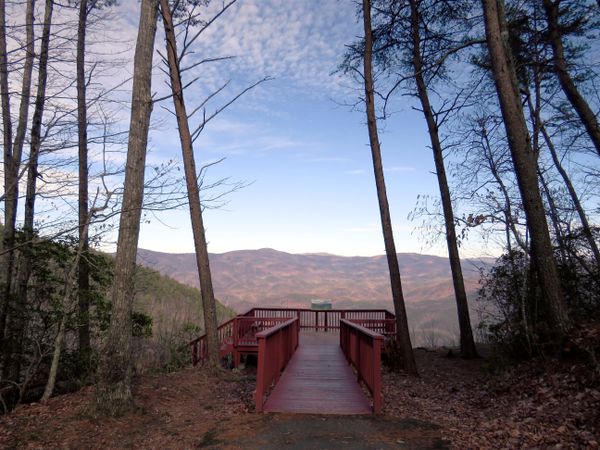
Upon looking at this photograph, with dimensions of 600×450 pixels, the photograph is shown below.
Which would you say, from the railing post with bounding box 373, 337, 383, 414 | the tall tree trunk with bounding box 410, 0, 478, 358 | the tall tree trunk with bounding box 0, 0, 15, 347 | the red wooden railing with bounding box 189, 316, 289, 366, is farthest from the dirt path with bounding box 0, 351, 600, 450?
the tall tree trunk with bounding box 410, 0, 478, 358

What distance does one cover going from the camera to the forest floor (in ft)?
15.1

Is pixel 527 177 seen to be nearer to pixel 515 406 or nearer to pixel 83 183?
pixel 515 406

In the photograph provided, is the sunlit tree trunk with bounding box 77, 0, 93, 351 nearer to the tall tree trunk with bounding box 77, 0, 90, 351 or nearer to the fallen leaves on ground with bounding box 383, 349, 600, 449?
the tall tree trunk with bounding box 77, 0, 90, 351

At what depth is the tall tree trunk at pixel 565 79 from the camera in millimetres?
9734

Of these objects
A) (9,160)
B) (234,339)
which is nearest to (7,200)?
(9,160)

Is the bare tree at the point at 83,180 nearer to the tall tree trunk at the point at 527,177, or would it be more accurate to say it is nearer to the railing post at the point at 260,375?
the railing post at the point at 260,375

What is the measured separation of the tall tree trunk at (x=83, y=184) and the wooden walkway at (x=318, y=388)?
4357 mm

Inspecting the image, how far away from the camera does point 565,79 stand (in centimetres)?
1021

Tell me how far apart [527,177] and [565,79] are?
4152 millimetres

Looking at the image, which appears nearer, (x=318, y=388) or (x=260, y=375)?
(x=260, y=375)

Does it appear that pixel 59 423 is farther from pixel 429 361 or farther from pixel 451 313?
pixel 451 313

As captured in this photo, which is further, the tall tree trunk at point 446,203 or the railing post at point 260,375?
the tall tree trunk at point 446,203

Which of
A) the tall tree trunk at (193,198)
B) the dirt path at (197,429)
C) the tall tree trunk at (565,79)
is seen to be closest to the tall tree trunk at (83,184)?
the tall tree trunk at (193,198)

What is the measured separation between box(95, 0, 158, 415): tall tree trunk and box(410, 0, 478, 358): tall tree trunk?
8.05 m
